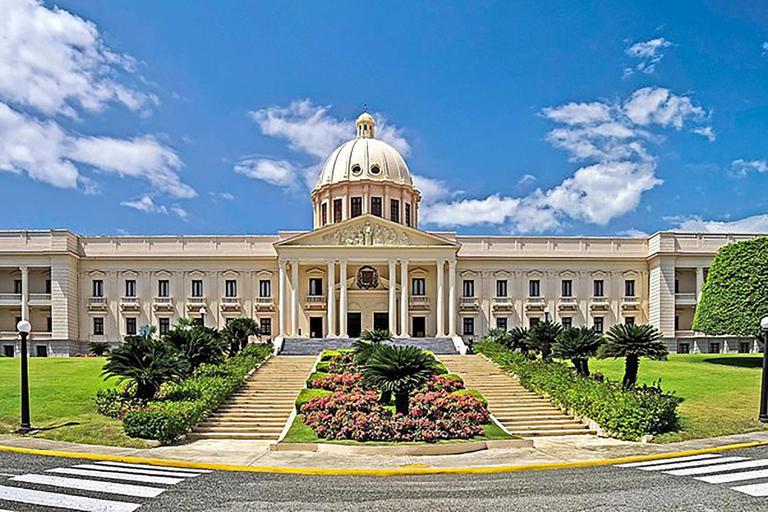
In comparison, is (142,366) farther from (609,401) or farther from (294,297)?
(294,297)

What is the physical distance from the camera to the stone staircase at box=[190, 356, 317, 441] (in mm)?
20781

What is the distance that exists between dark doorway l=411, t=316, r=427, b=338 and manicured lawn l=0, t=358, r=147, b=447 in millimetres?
28992

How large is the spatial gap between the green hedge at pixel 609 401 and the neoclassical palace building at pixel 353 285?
26.9 metres

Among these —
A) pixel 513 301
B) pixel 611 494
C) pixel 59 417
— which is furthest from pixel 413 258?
pixel 611 494

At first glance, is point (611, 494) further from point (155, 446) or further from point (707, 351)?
point (707, 351)

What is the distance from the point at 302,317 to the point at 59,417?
34.1m

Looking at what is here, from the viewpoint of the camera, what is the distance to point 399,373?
65.4 ft

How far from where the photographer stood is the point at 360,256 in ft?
172

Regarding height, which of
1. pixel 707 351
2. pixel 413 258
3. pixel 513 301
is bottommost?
pixel 707 351

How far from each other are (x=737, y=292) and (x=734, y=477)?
32.0 meters

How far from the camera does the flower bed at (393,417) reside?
18.4 m

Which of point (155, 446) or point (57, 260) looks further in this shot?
point (57, 260)

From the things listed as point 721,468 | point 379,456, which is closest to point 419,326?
point 379,456

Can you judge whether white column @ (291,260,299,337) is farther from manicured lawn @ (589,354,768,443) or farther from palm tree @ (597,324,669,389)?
palm tree @ (597,324,669,389)
